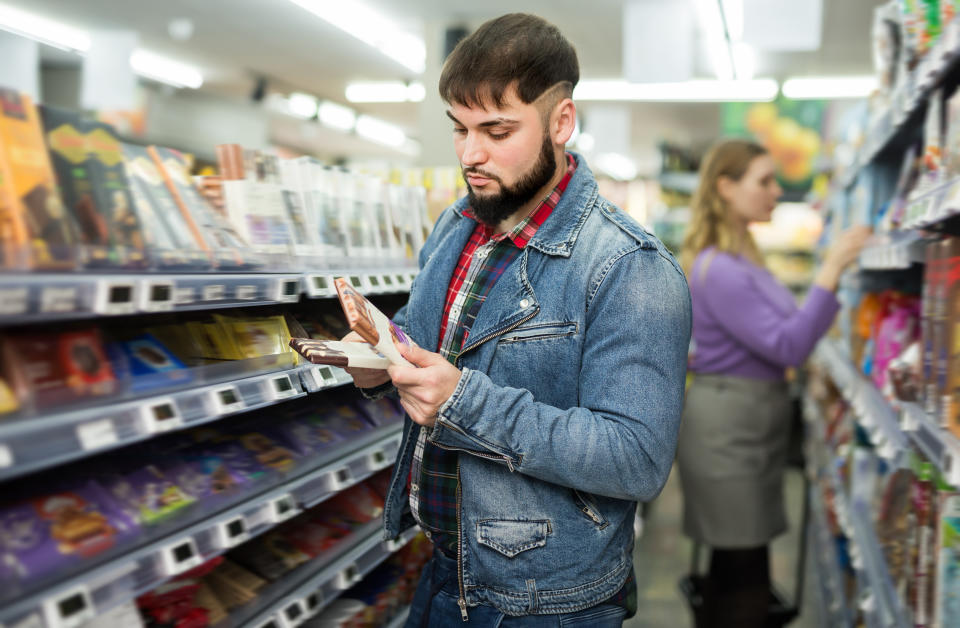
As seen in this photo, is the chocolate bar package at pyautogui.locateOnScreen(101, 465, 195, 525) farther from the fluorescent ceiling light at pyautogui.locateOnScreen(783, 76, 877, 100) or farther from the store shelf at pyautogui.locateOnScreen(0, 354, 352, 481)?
the fluorescent ceiling light at pyautogui.locateOnScreen(783, 76, 877, 100)

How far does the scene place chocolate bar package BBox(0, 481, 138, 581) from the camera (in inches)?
44.1

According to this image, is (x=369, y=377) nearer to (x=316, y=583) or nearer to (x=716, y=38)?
(x=316, y=583)

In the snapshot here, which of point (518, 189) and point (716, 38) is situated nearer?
point (518, 189)

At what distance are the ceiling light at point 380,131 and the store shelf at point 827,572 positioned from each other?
28.0 ft

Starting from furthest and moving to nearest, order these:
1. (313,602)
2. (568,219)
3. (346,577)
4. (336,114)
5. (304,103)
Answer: (336,114) → (304,103) → (346,577) → (313,602) → (568,219)

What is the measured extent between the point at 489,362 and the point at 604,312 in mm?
214

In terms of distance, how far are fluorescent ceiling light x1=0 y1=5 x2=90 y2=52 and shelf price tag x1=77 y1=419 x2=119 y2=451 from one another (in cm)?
673

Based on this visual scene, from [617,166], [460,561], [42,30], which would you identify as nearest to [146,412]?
[460,561]

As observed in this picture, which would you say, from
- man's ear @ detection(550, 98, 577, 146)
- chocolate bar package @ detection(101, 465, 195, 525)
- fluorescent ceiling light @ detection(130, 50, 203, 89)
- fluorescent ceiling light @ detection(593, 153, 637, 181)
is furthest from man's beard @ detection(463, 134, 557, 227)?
fluorescent ceiling light @ detection(593, 153, 637, 181)

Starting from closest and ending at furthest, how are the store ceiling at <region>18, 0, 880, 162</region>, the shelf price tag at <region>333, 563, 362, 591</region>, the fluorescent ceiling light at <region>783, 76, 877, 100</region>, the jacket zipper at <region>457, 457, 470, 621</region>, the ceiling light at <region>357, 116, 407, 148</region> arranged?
the jacket zipper at <region>457, 457, 470, 621</region>
the shelf price tag at <region>333, 563, 362, 591</region>
the store ceiling at <region>18, 0, 880, 162</region>
the fluorescent ceiling light at <region>783, 76, 877, 100</region>
the ceiling light at <region>357, 116, 407, 148</region>

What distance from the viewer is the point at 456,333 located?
1.47 metres

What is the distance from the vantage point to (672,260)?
4.58ft

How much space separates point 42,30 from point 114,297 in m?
7.39

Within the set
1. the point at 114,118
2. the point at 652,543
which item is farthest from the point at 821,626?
the point at 114,118
